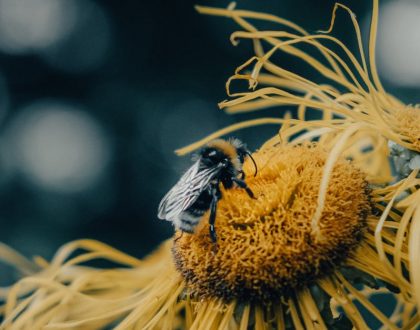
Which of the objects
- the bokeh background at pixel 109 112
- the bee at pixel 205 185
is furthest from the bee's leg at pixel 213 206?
the bokeh background at pixel 109 112

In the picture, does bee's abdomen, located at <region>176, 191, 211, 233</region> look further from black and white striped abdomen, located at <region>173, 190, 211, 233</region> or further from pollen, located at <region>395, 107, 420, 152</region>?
pollen, located at <region>395, 107, 420, 152</region>

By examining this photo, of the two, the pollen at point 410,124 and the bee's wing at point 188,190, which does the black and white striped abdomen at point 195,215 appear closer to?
the bee's wing at point 188,190

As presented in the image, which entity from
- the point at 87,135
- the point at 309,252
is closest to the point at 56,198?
the point at 87,135

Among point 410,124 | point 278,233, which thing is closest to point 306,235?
point 278,233

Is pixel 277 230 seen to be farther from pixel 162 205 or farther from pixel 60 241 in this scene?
pixel 60 241

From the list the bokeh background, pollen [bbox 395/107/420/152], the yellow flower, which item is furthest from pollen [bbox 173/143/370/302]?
the bokeh background
